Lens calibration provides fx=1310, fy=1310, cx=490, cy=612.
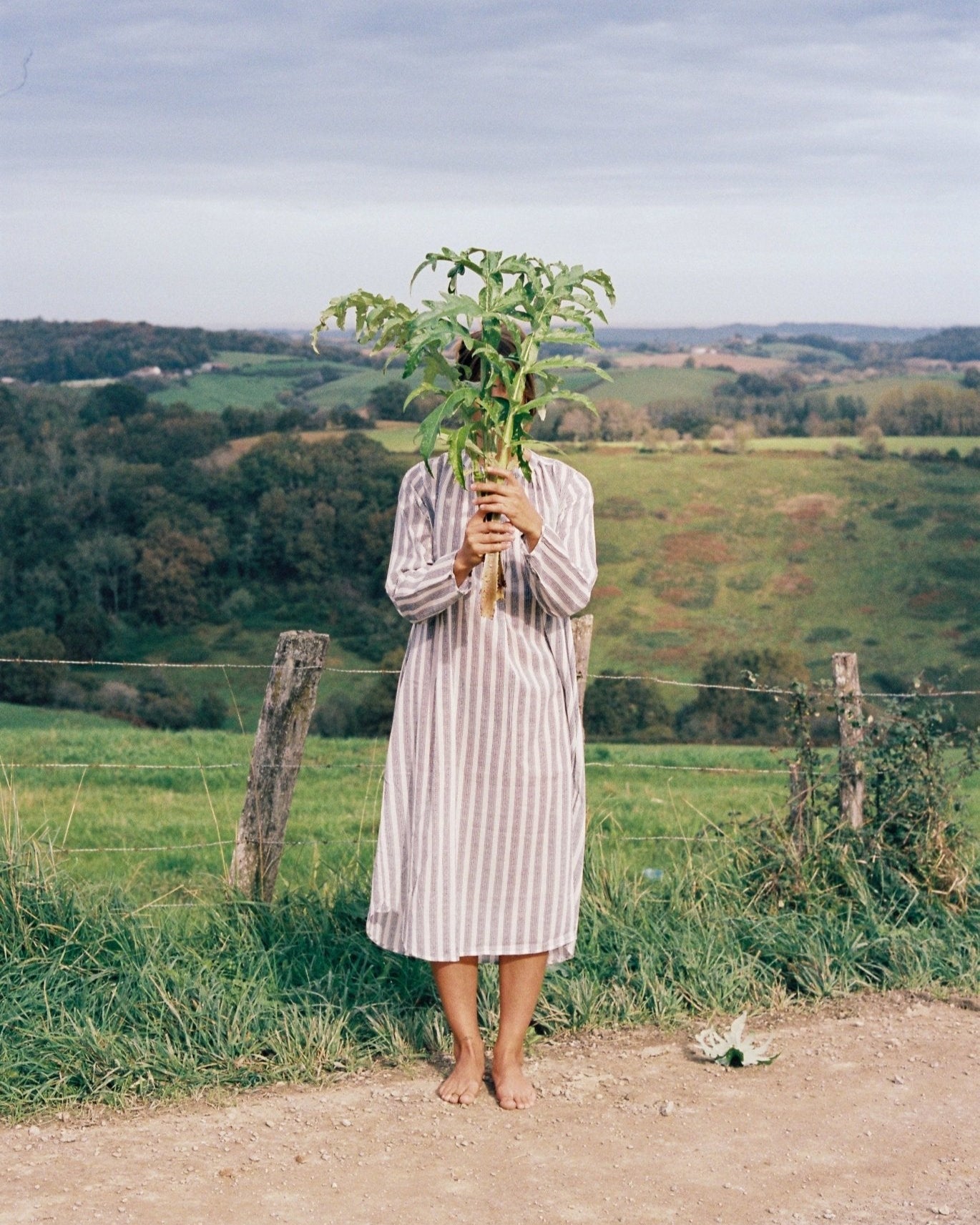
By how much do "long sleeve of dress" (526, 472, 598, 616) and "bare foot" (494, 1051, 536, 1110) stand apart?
138cm

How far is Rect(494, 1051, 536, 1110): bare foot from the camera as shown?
392 cm

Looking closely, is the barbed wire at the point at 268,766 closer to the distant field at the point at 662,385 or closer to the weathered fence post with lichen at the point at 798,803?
the weathered fence post with lichen at the point at 798,803

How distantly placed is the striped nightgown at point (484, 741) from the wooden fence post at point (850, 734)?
2.28 metres

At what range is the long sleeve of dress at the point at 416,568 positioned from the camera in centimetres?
363

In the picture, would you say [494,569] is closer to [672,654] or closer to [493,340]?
[493,340]

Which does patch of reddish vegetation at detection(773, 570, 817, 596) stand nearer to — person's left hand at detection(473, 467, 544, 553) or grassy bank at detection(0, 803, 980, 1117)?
grassy bank at detection(0, 803, 980, 1117)

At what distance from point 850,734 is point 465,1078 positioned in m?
2.69

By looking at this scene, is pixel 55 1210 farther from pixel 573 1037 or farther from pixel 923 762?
pixel 923 762

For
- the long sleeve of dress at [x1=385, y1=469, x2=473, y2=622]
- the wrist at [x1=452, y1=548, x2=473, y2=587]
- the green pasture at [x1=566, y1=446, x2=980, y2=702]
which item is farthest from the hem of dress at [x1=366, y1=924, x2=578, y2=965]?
the green pasture at [x1=566, y1=446, x2=980, y2=702]

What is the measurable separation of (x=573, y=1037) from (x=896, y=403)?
73158mm

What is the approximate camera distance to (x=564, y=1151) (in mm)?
3691

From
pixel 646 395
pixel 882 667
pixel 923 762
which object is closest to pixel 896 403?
pixel 646 395

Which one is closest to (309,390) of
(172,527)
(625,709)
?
(172,527)

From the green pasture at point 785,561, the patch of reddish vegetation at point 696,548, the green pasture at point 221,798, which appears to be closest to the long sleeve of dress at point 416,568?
the green pasture at point 221,798
